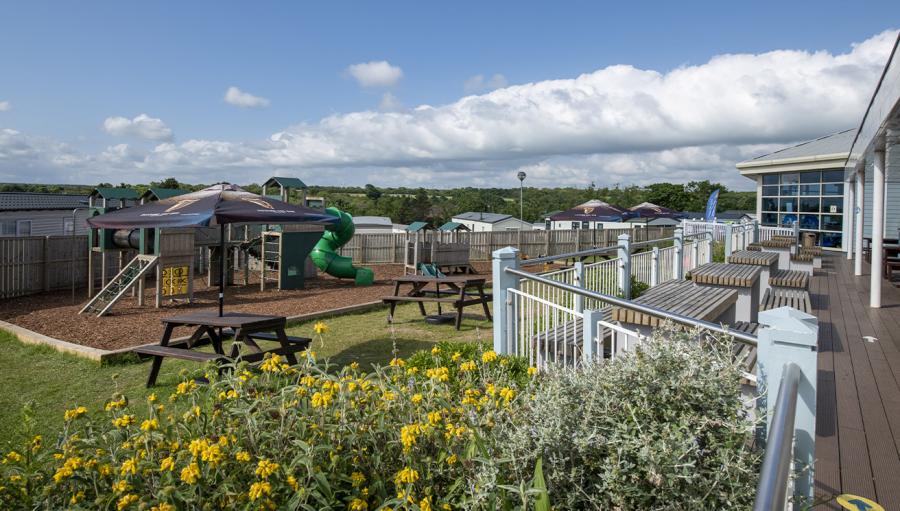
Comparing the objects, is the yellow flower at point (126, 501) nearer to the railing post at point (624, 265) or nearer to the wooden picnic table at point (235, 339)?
the wooden picnic table at point (235, 339)

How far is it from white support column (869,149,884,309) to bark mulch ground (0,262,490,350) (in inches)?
346

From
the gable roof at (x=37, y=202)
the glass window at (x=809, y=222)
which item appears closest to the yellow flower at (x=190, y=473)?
the glass window at (x=809, y=222)

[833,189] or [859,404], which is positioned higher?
[833,189]

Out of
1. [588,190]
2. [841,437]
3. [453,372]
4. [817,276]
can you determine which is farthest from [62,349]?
[588,190]

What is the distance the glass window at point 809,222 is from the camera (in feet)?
68.2

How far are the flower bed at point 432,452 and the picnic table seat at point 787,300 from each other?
4658 mm

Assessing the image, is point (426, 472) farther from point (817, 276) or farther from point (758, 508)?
point (817, 276)

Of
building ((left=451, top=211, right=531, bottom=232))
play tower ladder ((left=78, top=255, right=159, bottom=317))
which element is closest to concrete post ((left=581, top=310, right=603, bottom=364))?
play tower ladder ((left=78, top=255, right=159, bottom=317))

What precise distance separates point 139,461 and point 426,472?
3.64 feet

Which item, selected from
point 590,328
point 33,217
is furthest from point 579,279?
point 33,217

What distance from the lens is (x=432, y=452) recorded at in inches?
102

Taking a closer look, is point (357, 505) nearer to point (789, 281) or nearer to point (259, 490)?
point (259, 490)

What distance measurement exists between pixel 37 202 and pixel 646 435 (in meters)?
33.8

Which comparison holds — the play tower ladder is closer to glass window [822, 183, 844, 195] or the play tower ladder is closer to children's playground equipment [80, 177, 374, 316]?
children's playground equipment [80, 177, 374, 316]
